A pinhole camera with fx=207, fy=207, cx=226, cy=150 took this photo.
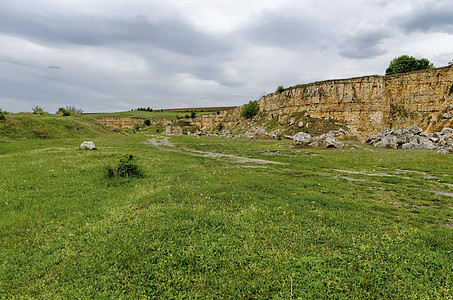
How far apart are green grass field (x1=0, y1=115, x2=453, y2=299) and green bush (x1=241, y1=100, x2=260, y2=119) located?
264ft

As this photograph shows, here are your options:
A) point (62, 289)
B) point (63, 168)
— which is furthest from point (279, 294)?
point (63, 168)

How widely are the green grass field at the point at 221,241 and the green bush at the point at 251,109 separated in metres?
80.5

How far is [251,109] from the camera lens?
299ft

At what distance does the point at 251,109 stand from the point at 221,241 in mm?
87938

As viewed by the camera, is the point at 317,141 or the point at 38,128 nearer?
the point at 317,141

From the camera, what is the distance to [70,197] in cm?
962

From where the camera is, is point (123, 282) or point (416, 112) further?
point (416, 112)

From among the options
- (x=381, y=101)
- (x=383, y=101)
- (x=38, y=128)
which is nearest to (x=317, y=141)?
(x=381, y=101)

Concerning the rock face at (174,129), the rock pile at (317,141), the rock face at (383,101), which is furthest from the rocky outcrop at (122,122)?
the rock pile at (317,141)

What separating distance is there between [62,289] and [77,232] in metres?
2.66

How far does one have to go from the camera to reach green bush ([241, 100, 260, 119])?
90.1m

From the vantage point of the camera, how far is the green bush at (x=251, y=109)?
90125mm

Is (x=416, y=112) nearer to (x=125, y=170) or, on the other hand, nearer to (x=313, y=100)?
(x=313, y=100)

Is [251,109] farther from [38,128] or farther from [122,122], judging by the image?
[38,128]
